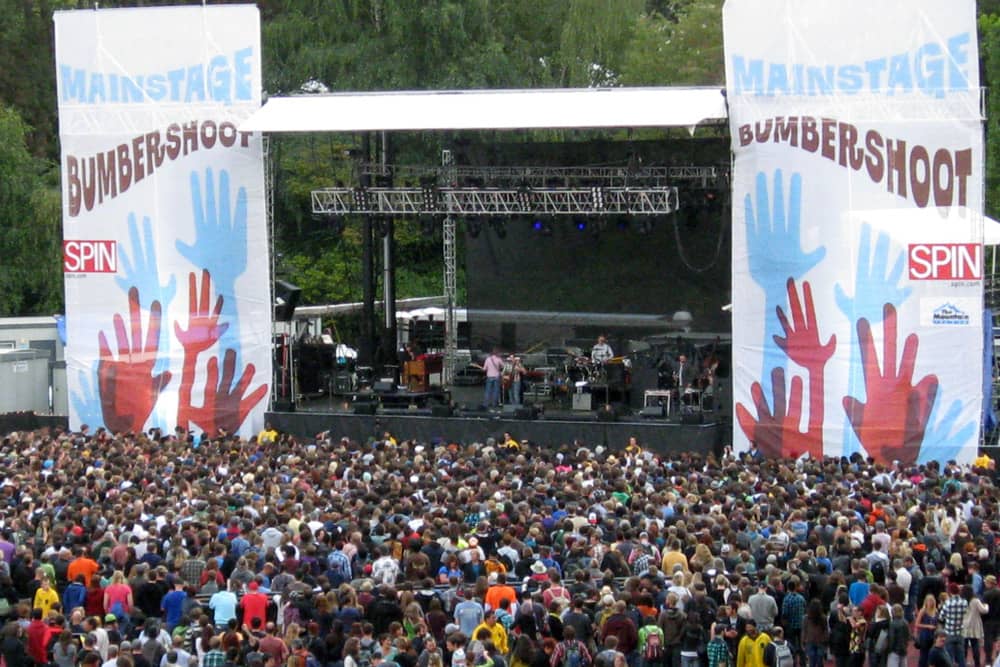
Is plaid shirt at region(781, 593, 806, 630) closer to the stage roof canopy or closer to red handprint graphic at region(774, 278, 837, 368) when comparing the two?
red handprint graphic at region(774, 278, 837, 368)

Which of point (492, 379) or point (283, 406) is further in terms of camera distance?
point (492, 379)

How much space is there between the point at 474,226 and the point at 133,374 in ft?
19.5

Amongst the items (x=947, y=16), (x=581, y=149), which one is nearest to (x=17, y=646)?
(x=947, y=16)

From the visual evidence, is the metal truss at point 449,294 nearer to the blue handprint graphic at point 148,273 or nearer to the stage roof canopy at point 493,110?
the stage roof canopy at point 493,110

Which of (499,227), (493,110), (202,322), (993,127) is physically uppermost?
(993,127)

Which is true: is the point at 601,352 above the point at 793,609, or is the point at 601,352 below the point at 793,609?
above

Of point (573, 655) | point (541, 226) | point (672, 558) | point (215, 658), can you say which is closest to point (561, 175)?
point (541, 226)

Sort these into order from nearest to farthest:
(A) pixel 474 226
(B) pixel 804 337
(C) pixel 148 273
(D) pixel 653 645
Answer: (D) pixel 653 645
(B) pixel 804 337
(C) pixel 148 273
(A) pixel 474 226

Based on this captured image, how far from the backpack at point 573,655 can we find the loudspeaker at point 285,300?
16.2 m

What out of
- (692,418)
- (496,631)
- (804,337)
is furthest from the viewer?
(692,418)

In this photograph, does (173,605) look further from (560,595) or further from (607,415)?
(607,415)

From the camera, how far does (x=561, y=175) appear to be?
26.5m

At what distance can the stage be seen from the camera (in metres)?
23.2

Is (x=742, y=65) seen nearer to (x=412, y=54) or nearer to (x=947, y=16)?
(x=947, y=16)
